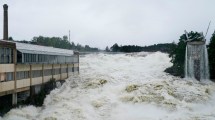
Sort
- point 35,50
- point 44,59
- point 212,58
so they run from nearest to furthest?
point 35,50 < point 44,59 < point 212,58

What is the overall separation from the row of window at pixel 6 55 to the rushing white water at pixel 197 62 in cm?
2534

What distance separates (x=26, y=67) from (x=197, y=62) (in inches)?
945

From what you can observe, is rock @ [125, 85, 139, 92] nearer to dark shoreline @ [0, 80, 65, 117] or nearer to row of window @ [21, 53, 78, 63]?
dark shoreline @ [0, 80, 65, 117]

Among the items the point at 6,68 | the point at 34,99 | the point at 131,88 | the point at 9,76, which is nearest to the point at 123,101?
the point at 131,88

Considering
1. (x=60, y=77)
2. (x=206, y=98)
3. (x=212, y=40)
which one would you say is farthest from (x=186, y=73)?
(x=60, y=77)

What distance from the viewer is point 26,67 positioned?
105ft

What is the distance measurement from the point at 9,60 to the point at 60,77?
12.9 meters

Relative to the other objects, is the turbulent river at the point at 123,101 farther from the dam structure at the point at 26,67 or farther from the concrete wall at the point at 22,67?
the concrete wall at the point at 22,67

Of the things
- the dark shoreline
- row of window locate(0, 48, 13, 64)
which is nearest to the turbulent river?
the dark shoreline

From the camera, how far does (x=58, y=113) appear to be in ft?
91.9

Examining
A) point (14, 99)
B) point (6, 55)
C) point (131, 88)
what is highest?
point (6, 55)

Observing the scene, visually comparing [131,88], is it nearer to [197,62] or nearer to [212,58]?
[197,62]

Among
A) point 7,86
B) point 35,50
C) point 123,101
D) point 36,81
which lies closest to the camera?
point 7,86

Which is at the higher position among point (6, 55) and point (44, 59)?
point (6, 55)
